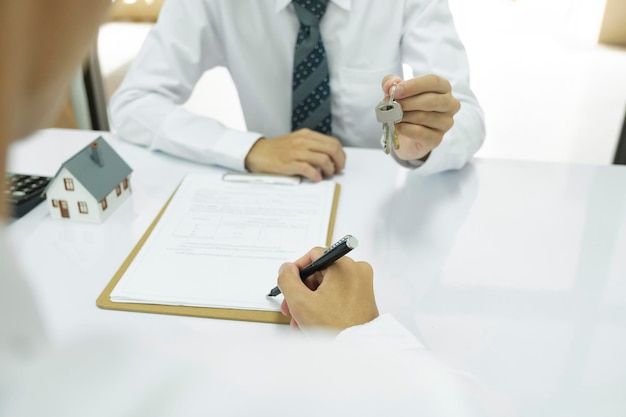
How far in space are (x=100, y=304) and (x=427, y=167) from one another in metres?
0.58

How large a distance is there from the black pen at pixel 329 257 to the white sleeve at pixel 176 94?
40 centimetres

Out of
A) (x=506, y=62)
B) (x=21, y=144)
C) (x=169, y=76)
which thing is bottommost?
(x=506, y=62)

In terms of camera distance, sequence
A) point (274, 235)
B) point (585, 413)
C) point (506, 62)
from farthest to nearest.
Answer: point (506, 62) < point (274, 235) < point (585, 413)

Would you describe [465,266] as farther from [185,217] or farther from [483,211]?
[185,217]

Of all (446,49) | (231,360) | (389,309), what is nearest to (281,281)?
(389,309)

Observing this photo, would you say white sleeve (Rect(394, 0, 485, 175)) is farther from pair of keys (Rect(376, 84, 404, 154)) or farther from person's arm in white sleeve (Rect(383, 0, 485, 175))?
pair of keys (Rect(376, 84, 404, 154))

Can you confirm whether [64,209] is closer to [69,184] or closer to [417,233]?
[69,184]

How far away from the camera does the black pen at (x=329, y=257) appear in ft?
1.96

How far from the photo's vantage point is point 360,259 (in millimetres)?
750

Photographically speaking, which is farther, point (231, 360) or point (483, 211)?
point (483, 211)

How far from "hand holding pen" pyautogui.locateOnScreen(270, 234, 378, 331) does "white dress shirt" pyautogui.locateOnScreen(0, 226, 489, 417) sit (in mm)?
350

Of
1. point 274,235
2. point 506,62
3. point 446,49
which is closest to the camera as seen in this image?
point 274,235

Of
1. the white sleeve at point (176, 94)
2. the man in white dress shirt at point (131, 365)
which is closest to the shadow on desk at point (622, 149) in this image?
the white sleeve at point (176, 94)

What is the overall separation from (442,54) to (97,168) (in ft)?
2.39
